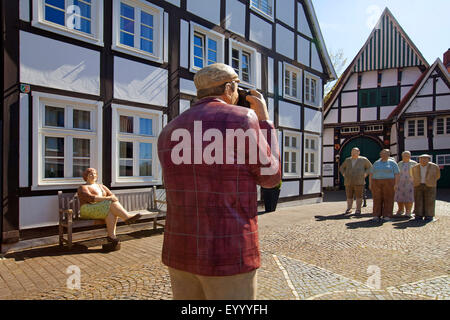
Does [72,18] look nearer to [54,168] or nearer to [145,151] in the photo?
[54,168]

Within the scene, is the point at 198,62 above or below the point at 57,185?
above

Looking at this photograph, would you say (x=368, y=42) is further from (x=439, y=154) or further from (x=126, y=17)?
(x=126, y=17)

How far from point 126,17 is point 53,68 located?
7.11ft

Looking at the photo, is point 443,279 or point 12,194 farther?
point 12,194

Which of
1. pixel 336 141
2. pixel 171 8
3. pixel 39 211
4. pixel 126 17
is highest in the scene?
pixel 171 8

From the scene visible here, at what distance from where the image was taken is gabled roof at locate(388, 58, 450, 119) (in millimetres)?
18031

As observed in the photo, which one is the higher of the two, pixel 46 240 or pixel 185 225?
pixel 185 225

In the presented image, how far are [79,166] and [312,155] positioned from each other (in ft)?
33.0

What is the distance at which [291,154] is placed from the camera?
12.4 m

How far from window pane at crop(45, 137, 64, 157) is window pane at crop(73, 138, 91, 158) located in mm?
242

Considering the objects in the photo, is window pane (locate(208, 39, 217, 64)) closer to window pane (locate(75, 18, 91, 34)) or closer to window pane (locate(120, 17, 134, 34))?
window pane (locate(120, 17, 134, 34))

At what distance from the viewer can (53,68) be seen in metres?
5.75

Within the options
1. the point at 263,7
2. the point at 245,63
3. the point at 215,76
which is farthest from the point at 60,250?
the point at 263,7
